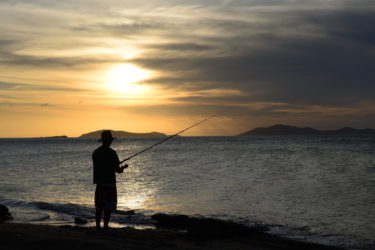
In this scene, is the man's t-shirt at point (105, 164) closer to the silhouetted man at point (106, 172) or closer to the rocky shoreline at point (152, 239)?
the silhouetted man at point (106, 172)

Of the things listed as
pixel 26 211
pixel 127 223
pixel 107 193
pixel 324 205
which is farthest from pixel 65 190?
pixel 107 193

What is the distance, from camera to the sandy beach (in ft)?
26.3

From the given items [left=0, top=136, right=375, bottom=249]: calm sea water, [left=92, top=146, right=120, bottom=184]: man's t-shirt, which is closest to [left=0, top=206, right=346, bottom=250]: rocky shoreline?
[left=92, top=146, right=120, bottom=184]: man's t-shirt

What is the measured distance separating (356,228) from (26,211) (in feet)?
39.3

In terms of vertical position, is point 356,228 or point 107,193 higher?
point 107,193

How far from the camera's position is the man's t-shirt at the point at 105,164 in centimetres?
907

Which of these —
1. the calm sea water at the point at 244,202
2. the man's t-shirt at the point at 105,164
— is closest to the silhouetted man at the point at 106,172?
the man's t-shirt at the point at 105,164

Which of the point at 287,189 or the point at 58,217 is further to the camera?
the point at 287,189

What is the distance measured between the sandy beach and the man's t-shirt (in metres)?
1.25

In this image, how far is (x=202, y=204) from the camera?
17984mm

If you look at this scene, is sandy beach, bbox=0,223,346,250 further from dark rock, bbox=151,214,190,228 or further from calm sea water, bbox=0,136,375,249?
dark rock, bbox=151,214,190,228

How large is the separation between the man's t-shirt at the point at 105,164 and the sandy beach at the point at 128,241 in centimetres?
125

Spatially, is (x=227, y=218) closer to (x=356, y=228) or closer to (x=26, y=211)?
(x=356, y=228)

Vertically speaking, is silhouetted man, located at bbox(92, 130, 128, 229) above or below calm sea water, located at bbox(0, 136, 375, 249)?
above
